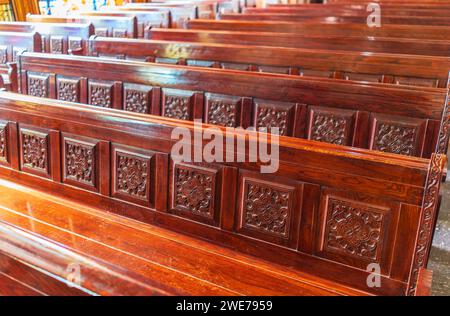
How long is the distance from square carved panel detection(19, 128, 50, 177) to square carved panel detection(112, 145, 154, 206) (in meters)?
0.38

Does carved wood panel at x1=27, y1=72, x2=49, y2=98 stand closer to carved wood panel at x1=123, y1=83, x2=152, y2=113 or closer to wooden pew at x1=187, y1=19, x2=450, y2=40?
carved wood panel at x1=123, y1=83, x2=152, y2=113

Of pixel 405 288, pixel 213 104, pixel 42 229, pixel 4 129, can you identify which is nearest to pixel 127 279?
pixel 405 288

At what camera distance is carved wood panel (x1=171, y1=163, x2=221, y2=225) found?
63.2 inches

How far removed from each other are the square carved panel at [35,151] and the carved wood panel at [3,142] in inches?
3.9

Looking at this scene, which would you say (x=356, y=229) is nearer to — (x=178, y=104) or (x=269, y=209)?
(x=269, y=209)

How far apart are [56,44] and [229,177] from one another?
379 cm

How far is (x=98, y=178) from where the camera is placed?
1.85 m

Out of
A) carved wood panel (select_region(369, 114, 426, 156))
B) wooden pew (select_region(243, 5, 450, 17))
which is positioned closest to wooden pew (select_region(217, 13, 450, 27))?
wooden pew (select_region(243, 5, 450, 17))

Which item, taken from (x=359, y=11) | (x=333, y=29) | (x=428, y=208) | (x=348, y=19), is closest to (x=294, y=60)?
(x=333, y=29)

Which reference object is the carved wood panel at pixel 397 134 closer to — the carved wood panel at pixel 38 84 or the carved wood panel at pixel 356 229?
the carved wood panel at pixel 356 229

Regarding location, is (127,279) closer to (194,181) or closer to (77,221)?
(194,181)

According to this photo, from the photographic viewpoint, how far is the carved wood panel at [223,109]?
2.43 m

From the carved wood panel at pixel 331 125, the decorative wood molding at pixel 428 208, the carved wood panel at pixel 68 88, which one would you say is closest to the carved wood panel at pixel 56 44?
the carved wood panel at pixel 68 88

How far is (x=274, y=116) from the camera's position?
2336 millimetres
